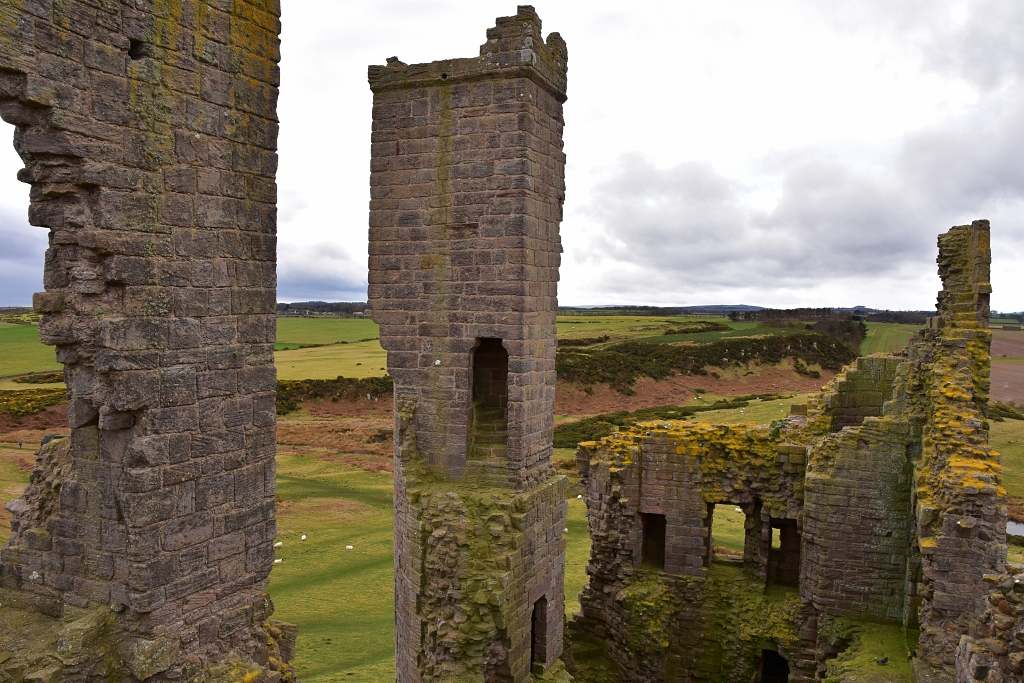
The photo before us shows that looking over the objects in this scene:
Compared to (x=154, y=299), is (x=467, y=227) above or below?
above

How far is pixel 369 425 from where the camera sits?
111 feet

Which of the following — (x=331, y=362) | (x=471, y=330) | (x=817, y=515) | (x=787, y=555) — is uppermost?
(x=471, y=330)

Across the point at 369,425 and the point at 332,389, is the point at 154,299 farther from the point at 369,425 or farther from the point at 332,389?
the point at 332,389

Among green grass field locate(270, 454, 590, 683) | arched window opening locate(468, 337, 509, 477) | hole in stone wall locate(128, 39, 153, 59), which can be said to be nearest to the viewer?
hole in stone wall locate(128, 39, 153, 59)

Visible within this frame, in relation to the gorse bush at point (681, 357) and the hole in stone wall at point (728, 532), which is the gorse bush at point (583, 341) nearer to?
the gorse bush at point (681, 357)

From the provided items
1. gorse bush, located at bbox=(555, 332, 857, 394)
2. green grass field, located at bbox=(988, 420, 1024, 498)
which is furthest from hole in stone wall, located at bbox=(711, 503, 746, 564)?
gorse bush, located at bbox=(555, 332, 857, 394)

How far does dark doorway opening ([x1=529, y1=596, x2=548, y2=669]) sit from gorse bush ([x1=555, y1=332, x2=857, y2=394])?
32221 millimetres

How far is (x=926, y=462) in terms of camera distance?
10.0 meters

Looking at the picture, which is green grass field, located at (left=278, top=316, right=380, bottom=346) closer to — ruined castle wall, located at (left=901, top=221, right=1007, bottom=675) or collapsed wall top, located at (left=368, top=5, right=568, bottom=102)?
collapsed wall top, located at (left=368, top=5, right=568, bottom=102)

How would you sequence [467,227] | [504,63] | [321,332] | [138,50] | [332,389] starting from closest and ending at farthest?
1. [138,50]
2. [504,63]
3. [467,227]
4. [332,389]
5. [321,332]

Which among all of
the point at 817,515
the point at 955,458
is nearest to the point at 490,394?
the point at 817,515

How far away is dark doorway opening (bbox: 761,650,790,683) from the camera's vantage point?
12.6m

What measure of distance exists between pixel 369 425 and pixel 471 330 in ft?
83.8

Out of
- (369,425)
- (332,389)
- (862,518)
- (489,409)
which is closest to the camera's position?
(489,409)
